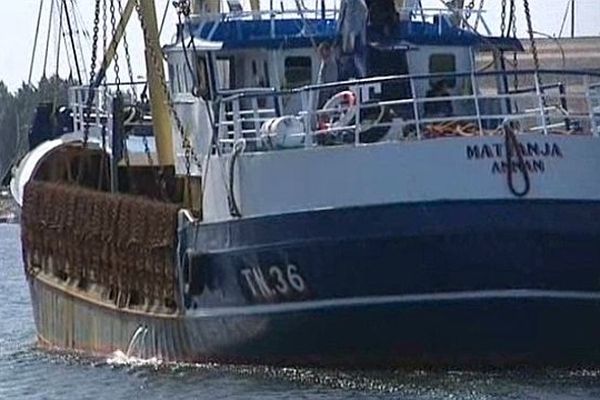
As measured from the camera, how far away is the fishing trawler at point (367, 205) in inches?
1013

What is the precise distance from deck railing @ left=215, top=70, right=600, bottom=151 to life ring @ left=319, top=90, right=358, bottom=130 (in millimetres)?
10

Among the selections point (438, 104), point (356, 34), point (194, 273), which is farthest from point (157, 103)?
point (438, 104)

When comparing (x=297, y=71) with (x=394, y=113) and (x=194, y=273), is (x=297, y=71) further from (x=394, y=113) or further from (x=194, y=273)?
(x=394, y=113)

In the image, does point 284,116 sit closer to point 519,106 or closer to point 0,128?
point 519,106

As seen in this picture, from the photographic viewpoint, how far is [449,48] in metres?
30.3

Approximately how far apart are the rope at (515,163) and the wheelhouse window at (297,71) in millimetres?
4903

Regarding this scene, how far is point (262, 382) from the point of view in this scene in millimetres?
26734

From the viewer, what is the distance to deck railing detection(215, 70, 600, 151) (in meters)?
26.3

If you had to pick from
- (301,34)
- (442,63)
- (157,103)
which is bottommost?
(157,103)

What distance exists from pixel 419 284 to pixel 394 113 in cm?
218

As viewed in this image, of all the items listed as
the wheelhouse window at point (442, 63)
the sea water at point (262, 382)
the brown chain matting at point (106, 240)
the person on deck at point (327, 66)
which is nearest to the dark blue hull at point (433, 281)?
the sea water at point (262, 382)

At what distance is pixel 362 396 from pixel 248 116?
4.77m

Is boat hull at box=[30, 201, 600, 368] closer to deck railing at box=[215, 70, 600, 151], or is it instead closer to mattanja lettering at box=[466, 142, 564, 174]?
mattanja lettering at box=[466, 142, 564, 174]

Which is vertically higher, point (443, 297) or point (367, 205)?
point (367, 205)
